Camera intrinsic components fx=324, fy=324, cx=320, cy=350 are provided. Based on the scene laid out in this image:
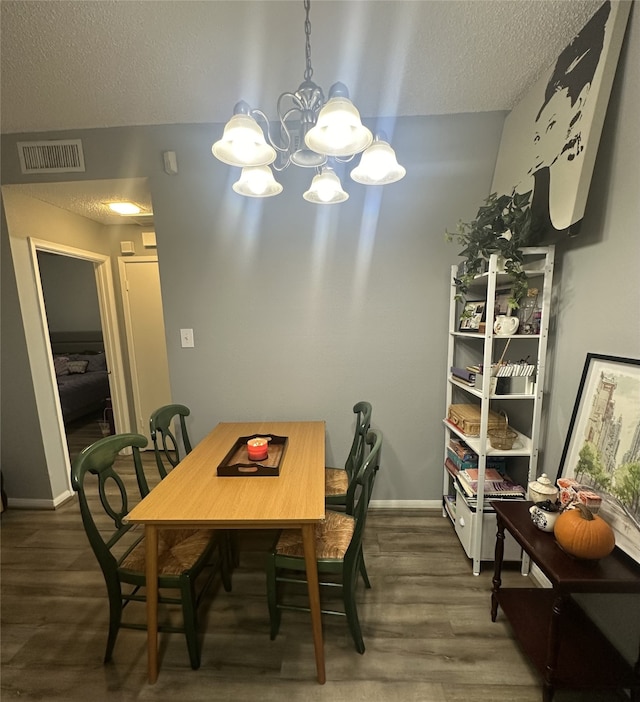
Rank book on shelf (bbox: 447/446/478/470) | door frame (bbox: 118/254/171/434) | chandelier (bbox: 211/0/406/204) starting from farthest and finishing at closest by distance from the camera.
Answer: door frame (bbox: 118/254/171/434)
book on shelf (bbox: 447/446/478/470)
chandelier (bbox: 211/0/406/204)

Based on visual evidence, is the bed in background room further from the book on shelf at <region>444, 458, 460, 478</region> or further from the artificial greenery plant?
the artificial greenery plant

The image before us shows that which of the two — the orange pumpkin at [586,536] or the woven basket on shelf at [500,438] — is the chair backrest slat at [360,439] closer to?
the woven basket on shelf at [500,438]

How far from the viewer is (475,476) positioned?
6.22ft

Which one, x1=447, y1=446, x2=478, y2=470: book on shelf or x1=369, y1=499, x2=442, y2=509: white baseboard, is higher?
x1=447, y1=446, x2=478, y2=470: book on shelf

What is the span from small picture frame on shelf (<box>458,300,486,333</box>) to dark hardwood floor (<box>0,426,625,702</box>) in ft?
4.51

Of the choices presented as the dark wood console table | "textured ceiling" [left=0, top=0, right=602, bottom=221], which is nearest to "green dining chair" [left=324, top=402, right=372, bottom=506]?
the dark wood console table

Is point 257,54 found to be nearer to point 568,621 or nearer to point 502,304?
point 502,304

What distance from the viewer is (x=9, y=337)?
2387 millimetres

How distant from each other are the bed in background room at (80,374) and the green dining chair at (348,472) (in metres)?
3.14

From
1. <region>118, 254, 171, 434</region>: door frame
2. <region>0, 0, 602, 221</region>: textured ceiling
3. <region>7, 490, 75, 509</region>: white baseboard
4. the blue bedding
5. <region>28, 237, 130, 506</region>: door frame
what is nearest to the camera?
<region>0, 0, 602, 221</region>: textured ceiling

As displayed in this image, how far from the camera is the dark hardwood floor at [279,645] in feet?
4.24

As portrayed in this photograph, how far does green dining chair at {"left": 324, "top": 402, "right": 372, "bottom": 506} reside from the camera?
184 centimetres

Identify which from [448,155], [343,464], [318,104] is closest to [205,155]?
[318,104]

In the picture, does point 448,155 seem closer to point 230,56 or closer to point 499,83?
point 499,83
